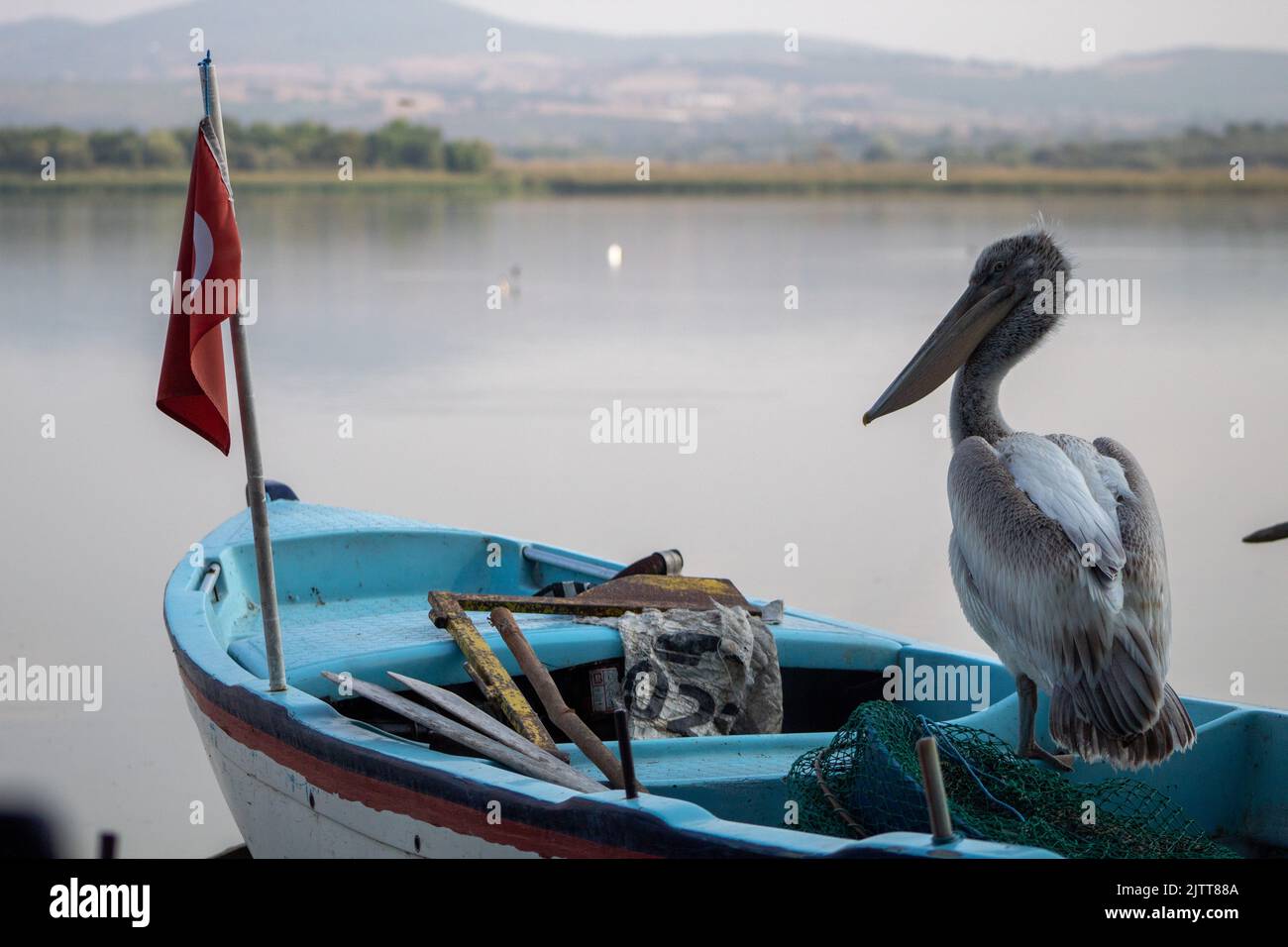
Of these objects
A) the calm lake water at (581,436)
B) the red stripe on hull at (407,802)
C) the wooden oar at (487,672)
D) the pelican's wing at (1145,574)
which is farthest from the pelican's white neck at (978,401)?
the red stripe on hull at (407,802)

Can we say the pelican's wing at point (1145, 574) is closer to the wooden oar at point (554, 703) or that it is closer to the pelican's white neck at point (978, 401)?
the pelican's white neck at point (978, 401)

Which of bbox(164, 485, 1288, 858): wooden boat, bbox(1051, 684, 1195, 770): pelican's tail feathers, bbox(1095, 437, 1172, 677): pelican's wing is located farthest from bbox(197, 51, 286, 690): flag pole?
bbox(1095, 437, 1172, 677): pelican's wing

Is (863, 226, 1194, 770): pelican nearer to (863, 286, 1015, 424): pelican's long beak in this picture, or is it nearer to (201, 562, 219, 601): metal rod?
(863, 286, 1015, 424): pelican's long beak

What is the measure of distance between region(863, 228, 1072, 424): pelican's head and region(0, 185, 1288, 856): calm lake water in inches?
6.8

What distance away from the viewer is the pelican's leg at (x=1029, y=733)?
15.9 ft

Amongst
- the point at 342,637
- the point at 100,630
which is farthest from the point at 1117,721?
the point at 100,630

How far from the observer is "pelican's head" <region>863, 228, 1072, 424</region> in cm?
526

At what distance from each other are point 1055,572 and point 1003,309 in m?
1.17

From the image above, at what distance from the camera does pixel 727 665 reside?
543 centimetres

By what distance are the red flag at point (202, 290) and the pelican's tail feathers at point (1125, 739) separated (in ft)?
8.00

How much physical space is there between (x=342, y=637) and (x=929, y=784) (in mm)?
2643
